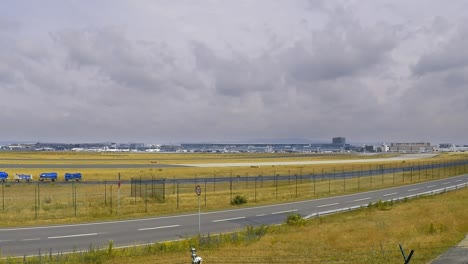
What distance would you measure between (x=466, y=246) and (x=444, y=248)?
3.47 ft

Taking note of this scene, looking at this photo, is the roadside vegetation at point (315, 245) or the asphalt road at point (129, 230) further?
the asphalt road at point (129, 230)

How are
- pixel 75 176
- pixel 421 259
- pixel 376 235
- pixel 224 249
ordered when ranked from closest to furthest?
pixel 421 259 < pixel 224 249 < pixel 376 235 < pixel 75 176

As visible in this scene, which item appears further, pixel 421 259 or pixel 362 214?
pixel 362 214

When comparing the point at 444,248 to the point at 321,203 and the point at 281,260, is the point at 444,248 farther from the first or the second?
the point at 321,203

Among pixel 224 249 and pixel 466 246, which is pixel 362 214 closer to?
pixel 466 246

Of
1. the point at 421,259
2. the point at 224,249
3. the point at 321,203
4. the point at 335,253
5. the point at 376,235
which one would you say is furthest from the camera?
the point at 321,203

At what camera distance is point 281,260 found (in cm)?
1491

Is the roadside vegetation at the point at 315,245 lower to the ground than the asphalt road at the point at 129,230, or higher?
higher

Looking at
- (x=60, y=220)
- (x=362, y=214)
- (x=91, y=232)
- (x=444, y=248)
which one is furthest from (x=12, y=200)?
(x=444, y=248)

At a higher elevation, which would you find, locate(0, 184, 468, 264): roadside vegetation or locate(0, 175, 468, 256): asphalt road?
locate(0, 184, 468, 264): roadside vegetation

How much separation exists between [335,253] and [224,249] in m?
4.41

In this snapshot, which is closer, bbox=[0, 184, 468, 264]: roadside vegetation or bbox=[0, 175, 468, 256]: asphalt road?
bbox=[0, 184, 468, 264]: roadside vegetation

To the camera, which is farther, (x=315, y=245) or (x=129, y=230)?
(x=129, y=230)

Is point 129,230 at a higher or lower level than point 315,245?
lower
